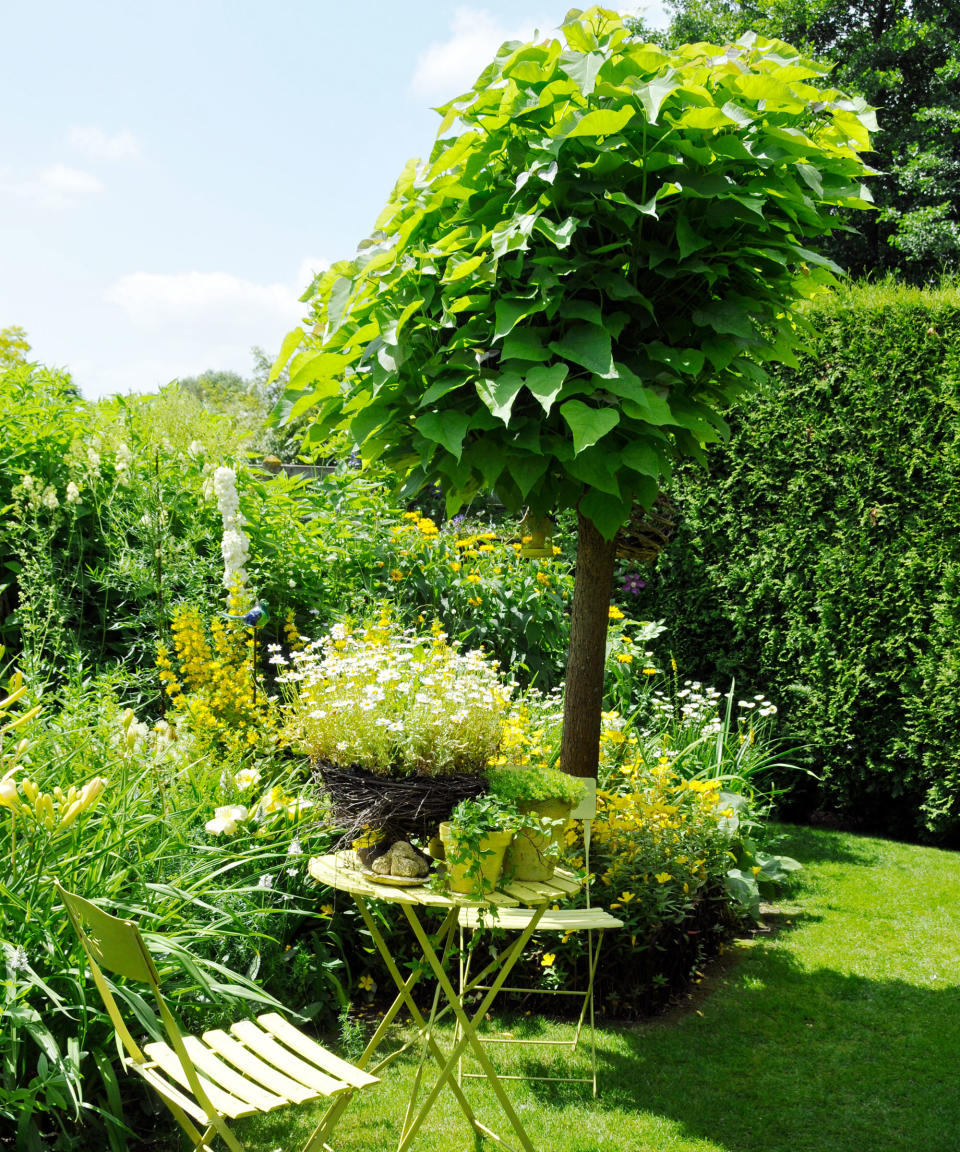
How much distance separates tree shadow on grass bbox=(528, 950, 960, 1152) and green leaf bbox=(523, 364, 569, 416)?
1985 millimetres

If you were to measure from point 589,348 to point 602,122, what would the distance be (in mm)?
537

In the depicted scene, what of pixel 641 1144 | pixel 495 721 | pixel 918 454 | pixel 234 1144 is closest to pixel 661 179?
Answer: pixel 495 721

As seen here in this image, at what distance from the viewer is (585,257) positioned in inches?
99.3

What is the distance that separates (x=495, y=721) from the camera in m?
2.50

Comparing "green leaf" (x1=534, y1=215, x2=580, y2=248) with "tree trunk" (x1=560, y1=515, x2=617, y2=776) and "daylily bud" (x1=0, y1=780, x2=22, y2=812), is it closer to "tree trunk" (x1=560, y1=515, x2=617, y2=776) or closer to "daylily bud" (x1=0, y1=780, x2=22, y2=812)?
"tree trunk" (x1=560, y1=515, x2=617, y2=776)

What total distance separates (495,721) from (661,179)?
153cm

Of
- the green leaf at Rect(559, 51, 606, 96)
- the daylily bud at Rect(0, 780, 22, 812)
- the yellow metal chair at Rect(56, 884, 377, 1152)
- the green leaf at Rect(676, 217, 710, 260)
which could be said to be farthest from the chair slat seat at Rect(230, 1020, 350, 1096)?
the green leaf at Rect(559, 51, 606, 96)

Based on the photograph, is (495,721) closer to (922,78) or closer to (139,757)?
(139,757)

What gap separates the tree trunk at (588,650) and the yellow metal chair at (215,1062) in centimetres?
149

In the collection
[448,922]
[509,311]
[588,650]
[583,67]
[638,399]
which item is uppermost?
[583,67]

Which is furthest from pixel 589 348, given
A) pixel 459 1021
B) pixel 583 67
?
pixel 459 1021

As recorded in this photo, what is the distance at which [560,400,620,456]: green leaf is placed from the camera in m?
2.19

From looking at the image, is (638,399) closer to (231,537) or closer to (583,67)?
(583,67)

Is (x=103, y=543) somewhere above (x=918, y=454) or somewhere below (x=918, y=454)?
below
